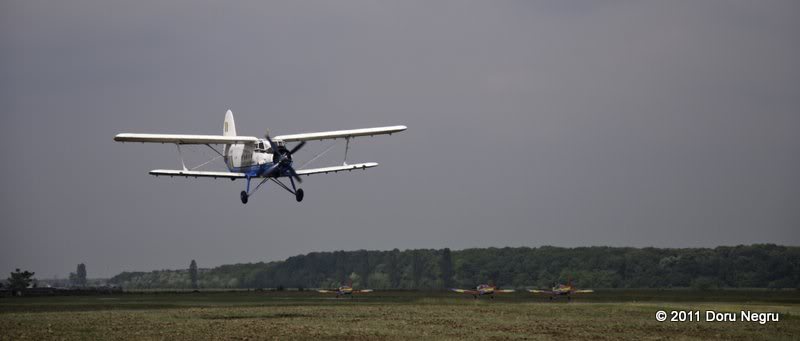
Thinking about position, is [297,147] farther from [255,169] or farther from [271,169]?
[255,169]

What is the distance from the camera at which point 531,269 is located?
158 metres

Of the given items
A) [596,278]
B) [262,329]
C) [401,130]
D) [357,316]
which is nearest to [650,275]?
[596,278]

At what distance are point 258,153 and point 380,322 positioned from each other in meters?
21.8

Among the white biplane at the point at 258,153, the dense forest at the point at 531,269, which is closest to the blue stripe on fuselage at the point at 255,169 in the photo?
the white biplane at the point at 258,153

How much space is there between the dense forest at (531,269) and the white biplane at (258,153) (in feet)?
222

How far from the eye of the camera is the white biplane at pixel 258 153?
70.3m

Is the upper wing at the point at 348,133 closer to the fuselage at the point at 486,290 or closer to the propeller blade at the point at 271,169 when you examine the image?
the propeller blade at the point at 271,169

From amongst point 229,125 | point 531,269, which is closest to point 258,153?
point 229,125

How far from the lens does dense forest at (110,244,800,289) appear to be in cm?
13538

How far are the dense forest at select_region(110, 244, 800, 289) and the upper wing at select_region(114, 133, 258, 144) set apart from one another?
244ft

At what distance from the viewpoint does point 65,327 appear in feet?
164

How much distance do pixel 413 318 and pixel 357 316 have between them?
3733 mm

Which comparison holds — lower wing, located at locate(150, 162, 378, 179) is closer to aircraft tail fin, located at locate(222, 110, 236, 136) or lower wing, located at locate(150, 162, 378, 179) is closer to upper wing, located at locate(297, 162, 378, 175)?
upper wing, located at locate(297, 162, 378, 175)

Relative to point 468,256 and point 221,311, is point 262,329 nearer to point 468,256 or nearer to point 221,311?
point 221,311
